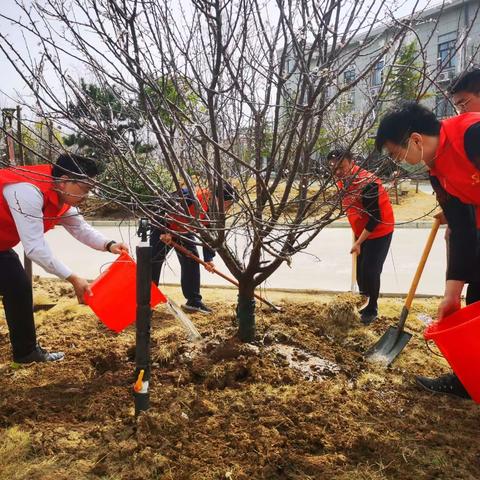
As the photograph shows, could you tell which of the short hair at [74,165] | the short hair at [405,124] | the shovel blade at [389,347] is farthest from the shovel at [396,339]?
the short hair at [74,165]

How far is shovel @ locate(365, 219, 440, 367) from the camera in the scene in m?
2.90

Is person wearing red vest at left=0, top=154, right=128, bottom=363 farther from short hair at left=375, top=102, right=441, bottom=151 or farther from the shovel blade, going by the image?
the shovel blade

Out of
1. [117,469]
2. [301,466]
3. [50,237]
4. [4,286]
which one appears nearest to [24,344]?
[4,286]

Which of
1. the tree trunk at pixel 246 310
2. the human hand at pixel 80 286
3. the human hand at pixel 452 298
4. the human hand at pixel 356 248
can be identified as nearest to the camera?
the human hand at pixel 452 298

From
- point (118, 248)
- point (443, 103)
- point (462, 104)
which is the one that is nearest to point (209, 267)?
point (118, 248)

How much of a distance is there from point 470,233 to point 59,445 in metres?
2.14

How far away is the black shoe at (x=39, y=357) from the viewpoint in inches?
115

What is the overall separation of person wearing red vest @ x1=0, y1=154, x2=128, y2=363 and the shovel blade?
1766 mm

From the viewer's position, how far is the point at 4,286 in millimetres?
2783

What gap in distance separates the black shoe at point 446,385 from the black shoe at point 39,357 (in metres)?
2.28

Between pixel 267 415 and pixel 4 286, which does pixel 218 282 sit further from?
pixel 267 415

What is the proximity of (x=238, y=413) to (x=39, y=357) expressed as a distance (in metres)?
1.50

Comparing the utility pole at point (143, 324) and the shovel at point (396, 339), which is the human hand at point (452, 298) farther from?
the utility pole at point (143, 324)

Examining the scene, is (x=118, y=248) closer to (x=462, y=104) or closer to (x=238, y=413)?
(x=238, y=413)
